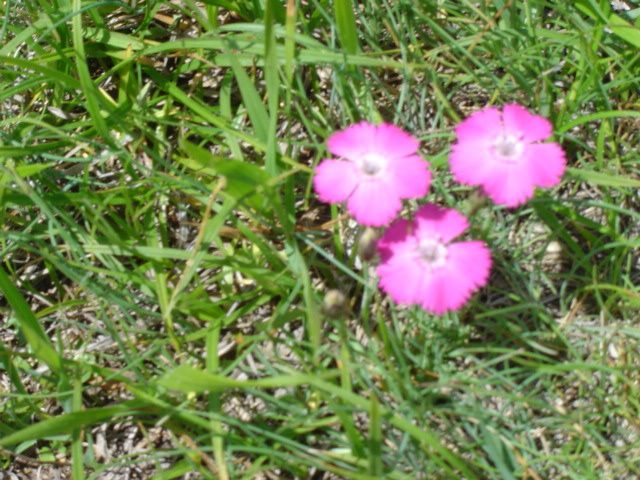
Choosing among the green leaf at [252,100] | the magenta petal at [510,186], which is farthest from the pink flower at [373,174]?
the green leaf at [252,100]

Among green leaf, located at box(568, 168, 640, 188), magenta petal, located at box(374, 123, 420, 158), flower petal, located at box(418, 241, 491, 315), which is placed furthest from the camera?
green leaf, located at box(568, 168, 640, 188)

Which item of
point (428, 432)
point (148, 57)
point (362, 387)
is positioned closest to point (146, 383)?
point (362, 387)

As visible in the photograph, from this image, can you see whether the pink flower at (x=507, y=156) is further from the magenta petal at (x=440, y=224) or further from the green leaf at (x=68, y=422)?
the green leaf at (x=68, y=422)

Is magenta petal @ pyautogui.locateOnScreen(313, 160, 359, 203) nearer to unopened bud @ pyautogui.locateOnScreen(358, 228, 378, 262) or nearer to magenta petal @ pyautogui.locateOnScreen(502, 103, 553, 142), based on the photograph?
unopened bud @ pyautogui.locateOnScreen(358, 228, 378, 262)

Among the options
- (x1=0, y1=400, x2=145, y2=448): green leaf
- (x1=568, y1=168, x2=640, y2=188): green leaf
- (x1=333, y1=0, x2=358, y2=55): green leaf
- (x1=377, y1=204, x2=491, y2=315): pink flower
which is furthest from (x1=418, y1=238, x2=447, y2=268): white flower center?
(x1=0, y1=400, x2=145, y2=448): green leaf

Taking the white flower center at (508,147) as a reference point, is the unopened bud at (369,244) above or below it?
below

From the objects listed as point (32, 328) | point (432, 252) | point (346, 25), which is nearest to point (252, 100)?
point (346, 25)

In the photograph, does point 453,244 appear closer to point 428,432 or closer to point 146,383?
point 428,432

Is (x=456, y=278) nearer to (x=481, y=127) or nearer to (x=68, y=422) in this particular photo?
(x=481, y=127)
